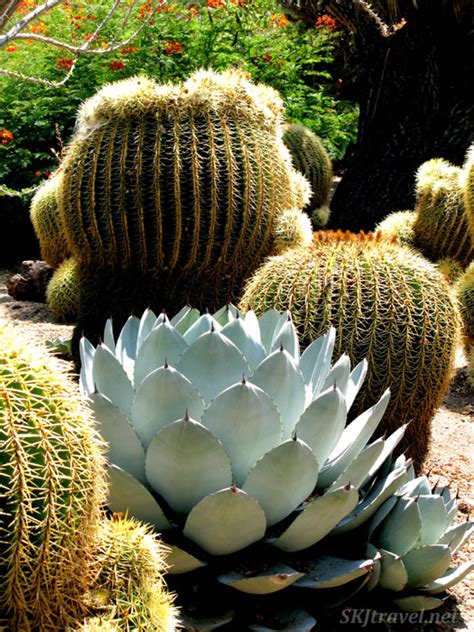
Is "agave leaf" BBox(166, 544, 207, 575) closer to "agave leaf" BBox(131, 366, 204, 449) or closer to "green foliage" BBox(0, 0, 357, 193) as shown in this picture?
"agave leaf" BBox(131, 366, 204, 449)

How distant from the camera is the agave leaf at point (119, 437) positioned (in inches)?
80.7

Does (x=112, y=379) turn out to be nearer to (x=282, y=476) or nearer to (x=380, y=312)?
(x=282, y=476)

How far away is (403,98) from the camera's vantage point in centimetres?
963

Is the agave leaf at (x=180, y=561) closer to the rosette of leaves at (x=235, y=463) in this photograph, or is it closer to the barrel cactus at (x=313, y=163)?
the rosette of leaves at (x=235, y=463)

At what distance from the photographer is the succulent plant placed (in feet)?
7.26

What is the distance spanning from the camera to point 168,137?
4195 mm

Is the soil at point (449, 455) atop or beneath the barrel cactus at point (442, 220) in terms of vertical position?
beneath

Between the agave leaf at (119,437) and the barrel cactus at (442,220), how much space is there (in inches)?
204

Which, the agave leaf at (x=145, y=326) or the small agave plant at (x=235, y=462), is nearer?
the small agave plant at (x=235, y=462)

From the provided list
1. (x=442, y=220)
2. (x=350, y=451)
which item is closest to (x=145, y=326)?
(x=350, y=451)

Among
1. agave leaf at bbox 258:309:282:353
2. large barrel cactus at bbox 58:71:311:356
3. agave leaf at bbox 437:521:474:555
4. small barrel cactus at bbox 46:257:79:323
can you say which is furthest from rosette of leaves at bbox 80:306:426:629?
small barrel cactus at bbox 46:257:79:323

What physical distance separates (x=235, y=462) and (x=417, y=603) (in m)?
0.74

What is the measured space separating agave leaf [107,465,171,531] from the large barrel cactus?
236 centimetres

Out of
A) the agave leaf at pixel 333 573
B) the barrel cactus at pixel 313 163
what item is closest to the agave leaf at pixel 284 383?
the agave leaf at pixel 333 573
